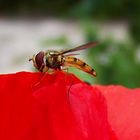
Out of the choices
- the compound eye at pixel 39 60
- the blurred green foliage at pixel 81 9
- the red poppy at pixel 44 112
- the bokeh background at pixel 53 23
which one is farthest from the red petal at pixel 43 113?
the blurred green foliage at pixel 81 9

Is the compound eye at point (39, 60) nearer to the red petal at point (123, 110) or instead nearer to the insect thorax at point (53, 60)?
the insect thorax at point (53, 60)

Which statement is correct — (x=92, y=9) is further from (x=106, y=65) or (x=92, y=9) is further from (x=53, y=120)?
(x=53, y=120)

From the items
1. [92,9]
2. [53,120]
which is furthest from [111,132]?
[92,9]

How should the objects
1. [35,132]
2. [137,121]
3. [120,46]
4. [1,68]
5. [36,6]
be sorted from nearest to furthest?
[35,132] → [137,121] → [120,46] → [1,68] → [36,6]

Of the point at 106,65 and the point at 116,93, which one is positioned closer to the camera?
the point at 116,93

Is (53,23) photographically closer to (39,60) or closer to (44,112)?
(39,60)

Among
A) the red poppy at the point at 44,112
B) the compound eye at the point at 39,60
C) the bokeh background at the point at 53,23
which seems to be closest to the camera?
the red poppy at the point at 44,112
